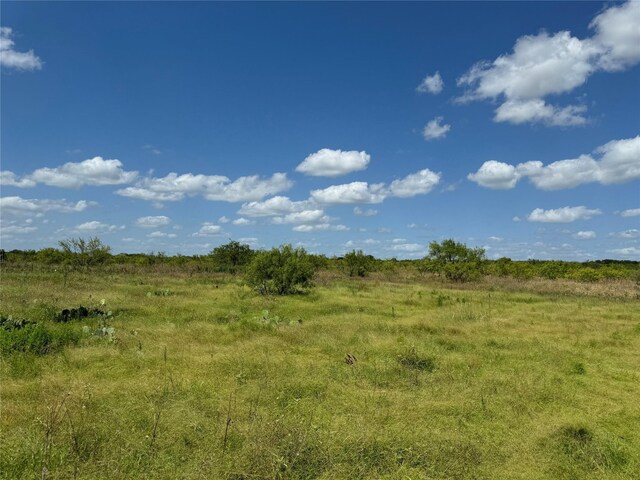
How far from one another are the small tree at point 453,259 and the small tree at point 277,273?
2544cm

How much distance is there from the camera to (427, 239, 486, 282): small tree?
4859cm

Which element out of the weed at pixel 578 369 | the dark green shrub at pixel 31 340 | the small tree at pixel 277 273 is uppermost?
the small tree at pixel 277 273

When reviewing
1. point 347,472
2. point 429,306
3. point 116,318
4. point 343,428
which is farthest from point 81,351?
point 429,306

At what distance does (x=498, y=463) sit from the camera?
6.30 m

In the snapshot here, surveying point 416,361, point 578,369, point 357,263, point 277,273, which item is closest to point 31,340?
point 416,361

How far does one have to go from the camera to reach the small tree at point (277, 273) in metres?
26.9

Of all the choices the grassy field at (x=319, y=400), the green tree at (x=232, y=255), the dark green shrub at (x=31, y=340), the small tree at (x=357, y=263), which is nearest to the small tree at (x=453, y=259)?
the small tree at (x=357, y=263)

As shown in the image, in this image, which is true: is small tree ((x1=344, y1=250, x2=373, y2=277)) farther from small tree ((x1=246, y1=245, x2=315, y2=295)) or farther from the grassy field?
the grassy field

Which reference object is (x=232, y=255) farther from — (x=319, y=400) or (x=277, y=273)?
(x=319, y=400)

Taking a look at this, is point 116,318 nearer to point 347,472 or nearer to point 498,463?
point 347,472

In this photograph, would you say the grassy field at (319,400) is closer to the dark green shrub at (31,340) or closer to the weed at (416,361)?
the weed at (416,361)

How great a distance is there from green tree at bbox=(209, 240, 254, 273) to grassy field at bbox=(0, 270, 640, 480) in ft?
120

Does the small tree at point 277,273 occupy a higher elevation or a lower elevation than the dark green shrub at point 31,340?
higher

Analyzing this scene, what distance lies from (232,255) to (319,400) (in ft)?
153
